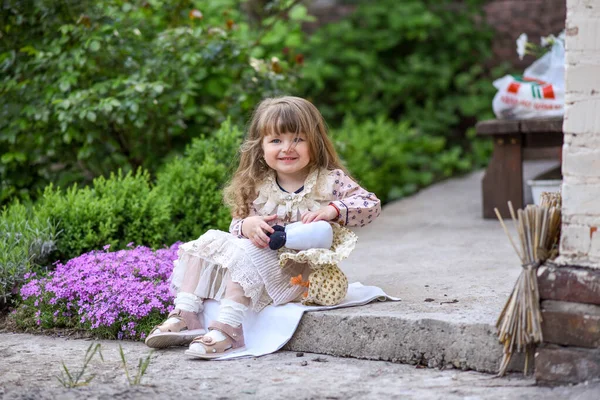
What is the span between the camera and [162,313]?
12.1 feet

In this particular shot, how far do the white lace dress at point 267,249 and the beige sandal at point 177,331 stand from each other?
0.11 meters

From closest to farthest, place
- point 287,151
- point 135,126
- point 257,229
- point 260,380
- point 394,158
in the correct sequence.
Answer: point 260,380 < point 257,229 < point 287,151 < point 135,126 < point 394,158

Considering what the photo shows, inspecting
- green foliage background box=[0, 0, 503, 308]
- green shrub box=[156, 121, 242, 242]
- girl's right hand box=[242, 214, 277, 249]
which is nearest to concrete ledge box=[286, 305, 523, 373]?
girl's right hand box=[242, 214, 277, 249]

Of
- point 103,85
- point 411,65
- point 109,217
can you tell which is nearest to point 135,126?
point 103,85

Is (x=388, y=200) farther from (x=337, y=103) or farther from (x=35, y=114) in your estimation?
(x=35, y=114)

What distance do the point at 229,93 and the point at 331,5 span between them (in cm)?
393

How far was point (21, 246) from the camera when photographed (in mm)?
4211

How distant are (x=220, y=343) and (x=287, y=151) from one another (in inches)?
32.8

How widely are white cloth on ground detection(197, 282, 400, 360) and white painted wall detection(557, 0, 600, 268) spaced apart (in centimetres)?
98

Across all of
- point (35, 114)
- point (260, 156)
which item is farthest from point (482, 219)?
point (35, 114)

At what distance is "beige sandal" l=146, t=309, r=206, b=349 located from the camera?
3.39 metres

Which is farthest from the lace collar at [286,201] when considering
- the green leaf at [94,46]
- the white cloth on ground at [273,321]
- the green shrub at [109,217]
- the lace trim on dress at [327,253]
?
the green leaf at [94,46]

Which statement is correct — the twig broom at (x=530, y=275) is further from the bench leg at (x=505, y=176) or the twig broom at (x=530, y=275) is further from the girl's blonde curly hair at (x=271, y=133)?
the bench leg at (x=505, y=176)

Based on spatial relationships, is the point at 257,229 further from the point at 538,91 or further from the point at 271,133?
the point at 538,91
